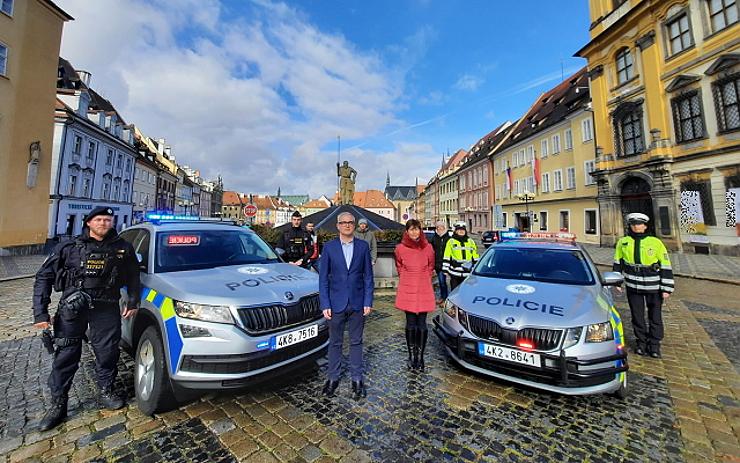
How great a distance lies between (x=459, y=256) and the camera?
6566 millimetres

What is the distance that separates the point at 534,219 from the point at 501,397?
3238 centimetres

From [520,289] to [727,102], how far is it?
2116 centimetres

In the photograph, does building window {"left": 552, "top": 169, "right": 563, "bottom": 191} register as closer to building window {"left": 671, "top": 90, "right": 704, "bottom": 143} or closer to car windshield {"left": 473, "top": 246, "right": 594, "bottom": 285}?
building window {"left": 671, "top": 90, "right": 704, "bottom": 143}

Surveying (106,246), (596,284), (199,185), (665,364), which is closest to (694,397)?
(665,364)

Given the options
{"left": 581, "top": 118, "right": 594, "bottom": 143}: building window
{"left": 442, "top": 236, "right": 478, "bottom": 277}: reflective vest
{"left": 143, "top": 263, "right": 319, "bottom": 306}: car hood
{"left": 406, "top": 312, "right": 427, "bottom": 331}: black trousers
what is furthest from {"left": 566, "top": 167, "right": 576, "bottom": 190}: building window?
{"left": 143, "top": 263, "right": 319, "bottom": 306}: car hood

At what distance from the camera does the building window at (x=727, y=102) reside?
605 inches

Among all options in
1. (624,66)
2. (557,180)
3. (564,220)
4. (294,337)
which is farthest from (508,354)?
(557,180)

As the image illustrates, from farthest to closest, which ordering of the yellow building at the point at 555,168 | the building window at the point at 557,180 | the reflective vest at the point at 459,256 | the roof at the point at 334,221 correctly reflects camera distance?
1. the building window at the point at 557,180
2. the yellow building at the point at 555,168
3. the roof at the point at 334,221
4. the reflective vest at the point at 459,256

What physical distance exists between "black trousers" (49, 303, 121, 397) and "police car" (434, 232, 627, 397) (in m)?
3.47

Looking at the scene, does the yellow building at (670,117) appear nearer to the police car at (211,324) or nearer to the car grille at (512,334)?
the car grille at (512,334)

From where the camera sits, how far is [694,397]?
325 cm

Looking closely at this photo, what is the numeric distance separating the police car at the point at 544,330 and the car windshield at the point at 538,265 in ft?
0.07

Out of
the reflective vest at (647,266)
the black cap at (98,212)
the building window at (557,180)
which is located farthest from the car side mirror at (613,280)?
the building window at (557,180)

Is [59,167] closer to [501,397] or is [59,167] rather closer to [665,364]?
[501,397]
